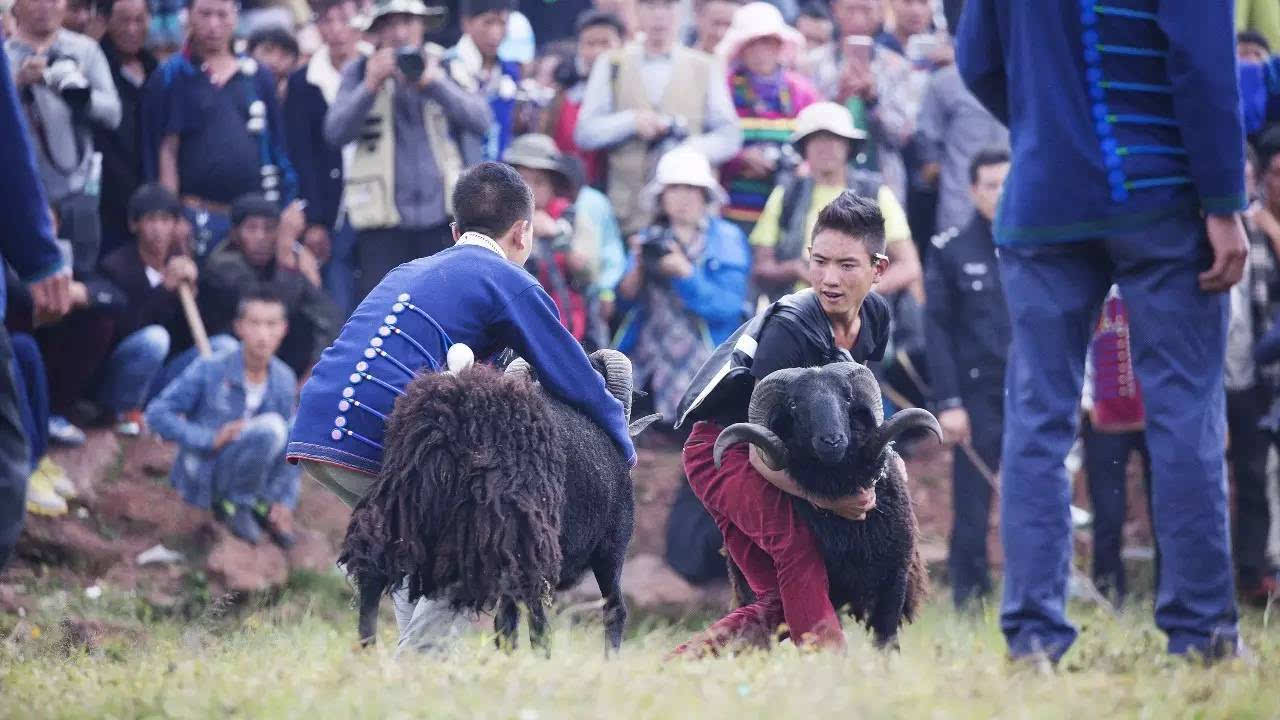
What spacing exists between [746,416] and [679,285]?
424 centimetres

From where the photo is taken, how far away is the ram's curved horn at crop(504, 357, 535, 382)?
5.71m

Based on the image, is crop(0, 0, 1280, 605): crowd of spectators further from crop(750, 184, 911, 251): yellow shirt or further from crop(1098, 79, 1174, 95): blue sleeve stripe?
crop(1098, 79, 1174, 95): blue sleeve stripe

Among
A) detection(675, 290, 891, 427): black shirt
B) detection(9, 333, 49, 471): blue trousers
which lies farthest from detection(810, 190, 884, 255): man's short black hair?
detection(9, 333, 49, 471): blue trousers

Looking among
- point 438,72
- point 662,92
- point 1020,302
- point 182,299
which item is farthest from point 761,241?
point 1020,302

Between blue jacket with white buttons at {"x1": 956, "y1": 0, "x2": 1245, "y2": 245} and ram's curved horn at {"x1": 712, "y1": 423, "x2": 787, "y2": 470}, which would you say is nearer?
blue jacket with white buttons at {"x1": 956, "y1": 0, "x2": 1245, "y2": 245}

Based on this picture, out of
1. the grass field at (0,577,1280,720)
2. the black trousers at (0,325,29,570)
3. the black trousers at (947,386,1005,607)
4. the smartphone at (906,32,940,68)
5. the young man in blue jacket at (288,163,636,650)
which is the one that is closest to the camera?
the grass field at (0,577,1280,720)

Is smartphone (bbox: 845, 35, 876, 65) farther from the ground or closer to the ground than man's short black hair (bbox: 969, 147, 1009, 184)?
farther from the ground

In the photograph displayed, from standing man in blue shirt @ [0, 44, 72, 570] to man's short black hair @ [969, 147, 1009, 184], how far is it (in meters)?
6.22

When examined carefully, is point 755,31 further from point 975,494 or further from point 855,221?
point 855,221

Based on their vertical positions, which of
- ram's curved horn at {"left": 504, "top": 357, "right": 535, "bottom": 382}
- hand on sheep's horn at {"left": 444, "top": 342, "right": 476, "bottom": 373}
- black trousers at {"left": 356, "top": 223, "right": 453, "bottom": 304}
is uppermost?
hand on sheep's horn at {"left": 444, "top": 342, "right": 476, "bottom": 373}

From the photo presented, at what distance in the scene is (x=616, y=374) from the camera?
612 centimetres

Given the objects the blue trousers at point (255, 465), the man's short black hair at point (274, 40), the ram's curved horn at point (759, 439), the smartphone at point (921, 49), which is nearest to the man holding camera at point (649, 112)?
the smartphone at point (921, 49)

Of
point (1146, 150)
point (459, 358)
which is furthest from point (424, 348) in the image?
point (1146, 150)

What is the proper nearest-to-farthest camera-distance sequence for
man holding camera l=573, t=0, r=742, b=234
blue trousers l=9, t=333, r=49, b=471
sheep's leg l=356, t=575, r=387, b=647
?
sheep's leg l=356, t=575, r=387, b=647 → blue trousers l=9, t=333, r=49, b=471 → man holding camera l=573, t=0, r=742, b=234
